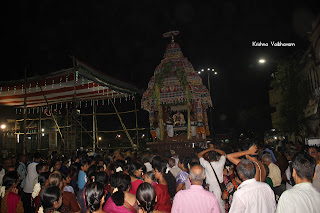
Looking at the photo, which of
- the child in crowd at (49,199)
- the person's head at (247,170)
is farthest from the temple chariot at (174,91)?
the child in crowd at (49,199)

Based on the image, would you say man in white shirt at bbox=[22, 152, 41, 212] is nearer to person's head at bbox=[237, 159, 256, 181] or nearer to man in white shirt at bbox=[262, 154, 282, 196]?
person's head at bbox=[237, 159, 256, 181]

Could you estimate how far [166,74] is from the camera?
14.6 metres

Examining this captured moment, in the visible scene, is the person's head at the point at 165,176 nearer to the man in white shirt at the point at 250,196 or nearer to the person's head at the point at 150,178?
the person's head at the point at 150,178

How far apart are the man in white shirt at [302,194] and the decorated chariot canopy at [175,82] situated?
11.2 m

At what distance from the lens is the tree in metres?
18.6

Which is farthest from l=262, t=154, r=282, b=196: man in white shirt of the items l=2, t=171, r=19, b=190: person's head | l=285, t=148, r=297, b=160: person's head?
l=2, t=171, r=19, b=190: person's head

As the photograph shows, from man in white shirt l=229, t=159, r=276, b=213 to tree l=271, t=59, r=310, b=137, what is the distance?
17.9m

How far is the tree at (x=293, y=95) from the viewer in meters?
18.6

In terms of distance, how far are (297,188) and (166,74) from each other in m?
12.3

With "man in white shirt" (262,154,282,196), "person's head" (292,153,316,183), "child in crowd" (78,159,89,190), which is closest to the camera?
"person's head" (292,153,316,183)

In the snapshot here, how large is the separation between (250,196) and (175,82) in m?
11.6

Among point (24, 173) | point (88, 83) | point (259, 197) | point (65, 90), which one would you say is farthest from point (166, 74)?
point (259, 197)

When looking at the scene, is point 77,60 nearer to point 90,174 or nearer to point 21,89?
point 21,89

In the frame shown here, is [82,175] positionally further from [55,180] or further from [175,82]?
[175,82]
